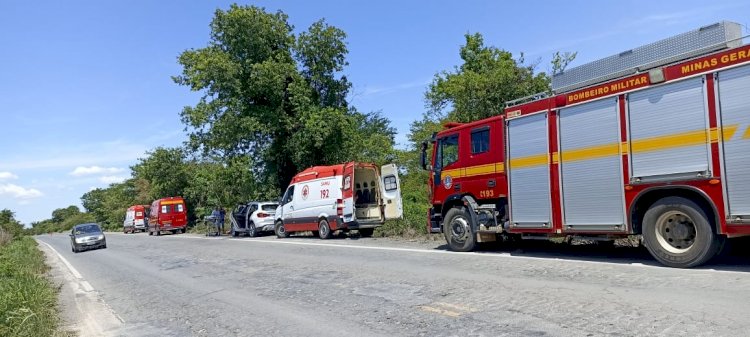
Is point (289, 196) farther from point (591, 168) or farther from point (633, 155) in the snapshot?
point (633, 155)

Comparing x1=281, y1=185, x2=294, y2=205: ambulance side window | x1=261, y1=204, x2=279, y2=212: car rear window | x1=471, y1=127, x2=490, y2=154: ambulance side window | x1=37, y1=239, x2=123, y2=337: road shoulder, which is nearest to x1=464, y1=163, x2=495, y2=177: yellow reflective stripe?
x1=471, y1=127, x2=490, y2=154: ambulance side window

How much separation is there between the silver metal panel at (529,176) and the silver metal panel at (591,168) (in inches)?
16.8

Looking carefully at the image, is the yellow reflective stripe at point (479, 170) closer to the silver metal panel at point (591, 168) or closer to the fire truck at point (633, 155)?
the fire truck at point (633, 155)

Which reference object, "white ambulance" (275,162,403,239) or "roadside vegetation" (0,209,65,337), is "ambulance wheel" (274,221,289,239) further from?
"roadside vegetation" (0,209,65,337)

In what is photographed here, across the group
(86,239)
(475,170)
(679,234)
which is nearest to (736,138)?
(679,234)

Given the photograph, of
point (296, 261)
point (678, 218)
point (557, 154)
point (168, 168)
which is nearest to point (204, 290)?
point (296, 261)

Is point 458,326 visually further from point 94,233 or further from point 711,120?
point 94,233

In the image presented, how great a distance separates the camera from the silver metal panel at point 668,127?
773cm

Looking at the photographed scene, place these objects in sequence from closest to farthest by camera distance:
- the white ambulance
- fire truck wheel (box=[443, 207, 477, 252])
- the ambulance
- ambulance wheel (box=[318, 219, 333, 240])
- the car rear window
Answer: fire truck wheel (box=[443, 207, 477, 252]), the white ambulance, ambulance wheel (box=[318, 219, 333, 240]), the car rear window, the ambulance

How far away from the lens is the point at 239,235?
29.2m

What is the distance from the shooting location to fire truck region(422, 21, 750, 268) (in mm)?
7465

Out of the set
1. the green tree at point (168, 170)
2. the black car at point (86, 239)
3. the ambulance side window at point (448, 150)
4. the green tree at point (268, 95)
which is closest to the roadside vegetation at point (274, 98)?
the green tree at point (268, 95)

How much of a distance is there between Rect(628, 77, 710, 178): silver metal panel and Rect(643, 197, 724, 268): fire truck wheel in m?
0.54

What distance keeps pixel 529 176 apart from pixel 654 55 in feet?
10.2
